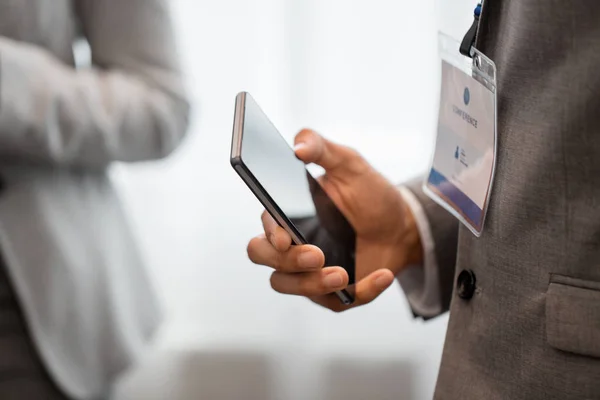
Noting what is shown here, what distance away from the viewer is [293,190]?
0.68 meters

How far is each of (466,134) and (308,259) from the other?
0.57 ft

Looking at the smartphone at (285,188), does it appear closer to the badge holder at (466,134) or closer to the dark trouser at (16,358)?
the badge holder at (466,134)

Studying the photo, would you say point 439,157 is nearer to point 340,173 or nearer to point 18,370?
point 340,173

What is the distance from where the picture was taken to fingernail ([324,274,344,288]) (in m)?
0.62

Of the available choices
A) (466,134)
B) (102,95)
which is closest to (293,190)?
(466,134)

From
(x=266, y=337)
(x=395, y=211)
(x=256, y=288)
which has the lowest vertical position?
(x=266, y=337)

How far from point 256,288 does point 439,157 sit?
1.00 meters

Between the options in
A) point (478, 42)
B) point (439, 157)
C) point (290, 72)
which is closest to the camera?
point (478, 42)

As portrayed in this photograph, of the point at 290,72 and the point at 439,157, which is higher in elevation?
the point at 439,157

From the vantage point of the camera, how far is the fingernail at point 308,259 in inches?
23.7

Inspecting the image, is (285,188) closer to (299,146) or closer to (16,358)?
(299,146)

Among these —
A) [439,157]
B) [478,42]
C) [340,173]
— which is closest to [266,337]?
[340,173]

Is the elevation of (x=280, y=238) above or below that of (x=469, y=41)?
below

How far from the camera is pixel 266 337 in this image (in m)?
1.63
